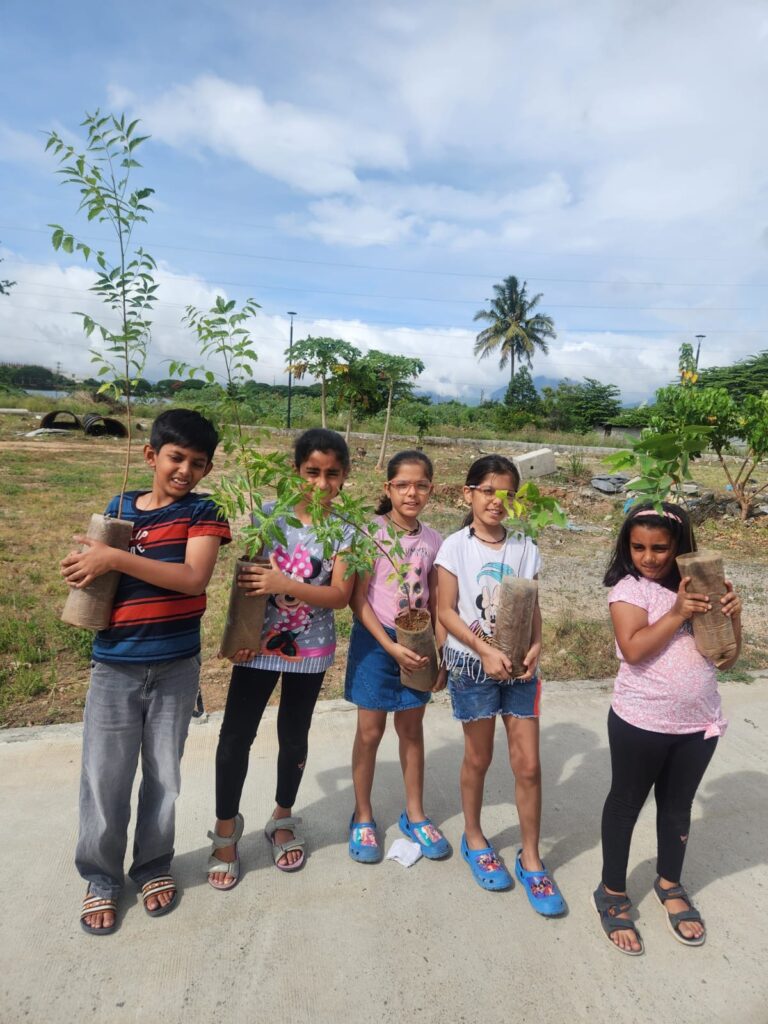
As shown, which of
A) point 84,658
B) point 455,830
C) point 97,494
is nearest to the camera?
point 455,830

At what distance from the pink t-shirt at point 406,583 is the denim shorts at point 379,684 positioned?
0.08 m

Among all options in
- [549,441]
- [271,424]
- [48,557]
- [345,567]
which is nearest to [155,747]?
[345,567]

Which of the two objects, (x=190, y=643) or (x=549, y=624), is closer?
(x=190, y=643)

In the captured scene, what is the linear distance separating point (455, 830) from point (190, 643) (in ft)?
4.21

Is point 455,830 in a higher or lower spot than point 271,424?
lower

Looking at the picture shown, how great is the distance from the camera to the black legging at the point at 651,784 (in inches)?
75.8

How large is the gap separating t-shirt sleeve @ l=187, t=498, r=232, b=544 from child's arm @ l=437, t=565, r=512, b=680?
73cm

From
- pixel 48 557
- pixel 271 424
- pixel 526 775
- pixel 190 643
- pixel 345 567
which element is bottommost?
pixel 48 557

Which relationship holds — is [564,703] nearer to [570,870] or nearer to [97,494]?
[570,870]

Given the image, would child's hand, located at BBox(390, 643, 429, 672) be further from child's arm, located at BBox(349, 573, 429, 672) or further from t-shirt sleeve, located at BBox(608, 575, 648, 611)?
t-shirt sleeve, located at BBox(608, 575, 648, 611)

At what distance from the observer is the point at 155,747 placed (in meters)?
1.94

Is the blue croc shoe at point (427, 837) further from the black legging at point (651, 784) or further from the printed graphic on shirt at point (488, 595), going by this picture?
Answer: the printed graphic on shirt at point (488, 595)

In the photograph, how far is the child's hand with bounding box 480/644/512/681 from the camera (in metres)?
2.00

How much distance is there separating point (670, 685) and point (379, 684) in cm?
93
